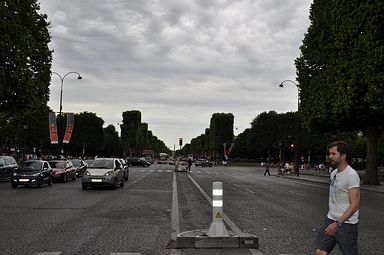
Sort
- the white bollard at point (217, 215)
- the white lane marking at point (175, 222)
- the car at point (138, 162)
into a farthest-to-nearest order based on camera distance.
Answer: the car at point (138, 162)
the white bollard at point (217, 215)
the white lane marking at point (175, 222)

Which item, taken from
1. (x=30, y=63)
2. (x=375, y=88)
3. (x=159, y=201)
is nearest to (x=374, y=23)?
(x=375, y=88)

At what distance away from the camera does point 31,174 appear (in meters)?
25.0

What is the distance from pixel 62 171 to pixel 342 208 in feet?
89.5

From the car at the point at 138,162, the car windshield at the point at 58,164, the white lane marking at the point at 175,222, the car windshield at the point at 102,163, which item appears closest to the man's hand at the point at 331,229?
the white lane marking at the point at 175,222

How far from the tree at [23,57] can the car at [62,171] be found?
4.41 meters

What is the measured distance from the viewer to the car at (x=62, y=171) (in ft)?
99.3

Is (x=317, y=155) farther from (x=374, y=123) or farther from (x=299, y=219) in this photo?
(x=299, y=219)

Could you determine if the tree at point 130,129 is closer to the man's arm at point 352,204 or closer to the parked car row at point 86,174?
the parked car row at point 86,174

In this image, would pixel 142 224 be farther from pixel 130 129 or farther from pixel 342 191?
pixel 130 129

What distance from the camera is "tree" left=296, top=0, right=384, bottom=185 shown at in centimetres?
2686

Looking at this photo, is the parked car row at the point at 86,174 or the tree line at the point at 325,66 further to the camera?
the tree line at the point at 325,66

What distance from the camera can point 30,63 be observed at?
32.9 metres

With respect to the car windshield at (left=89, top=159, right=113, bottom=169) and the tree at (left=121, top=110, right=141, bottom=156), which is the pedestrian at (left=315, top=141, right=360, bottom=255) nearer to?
the car windshield at (left=89, top=159, right=113, bottom=169)

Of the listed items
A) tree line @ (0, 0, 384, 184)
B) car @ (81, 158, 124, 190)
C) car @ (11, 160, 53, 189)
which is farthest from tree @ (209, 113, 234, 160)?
car @ (81, 158, 124, 190)
